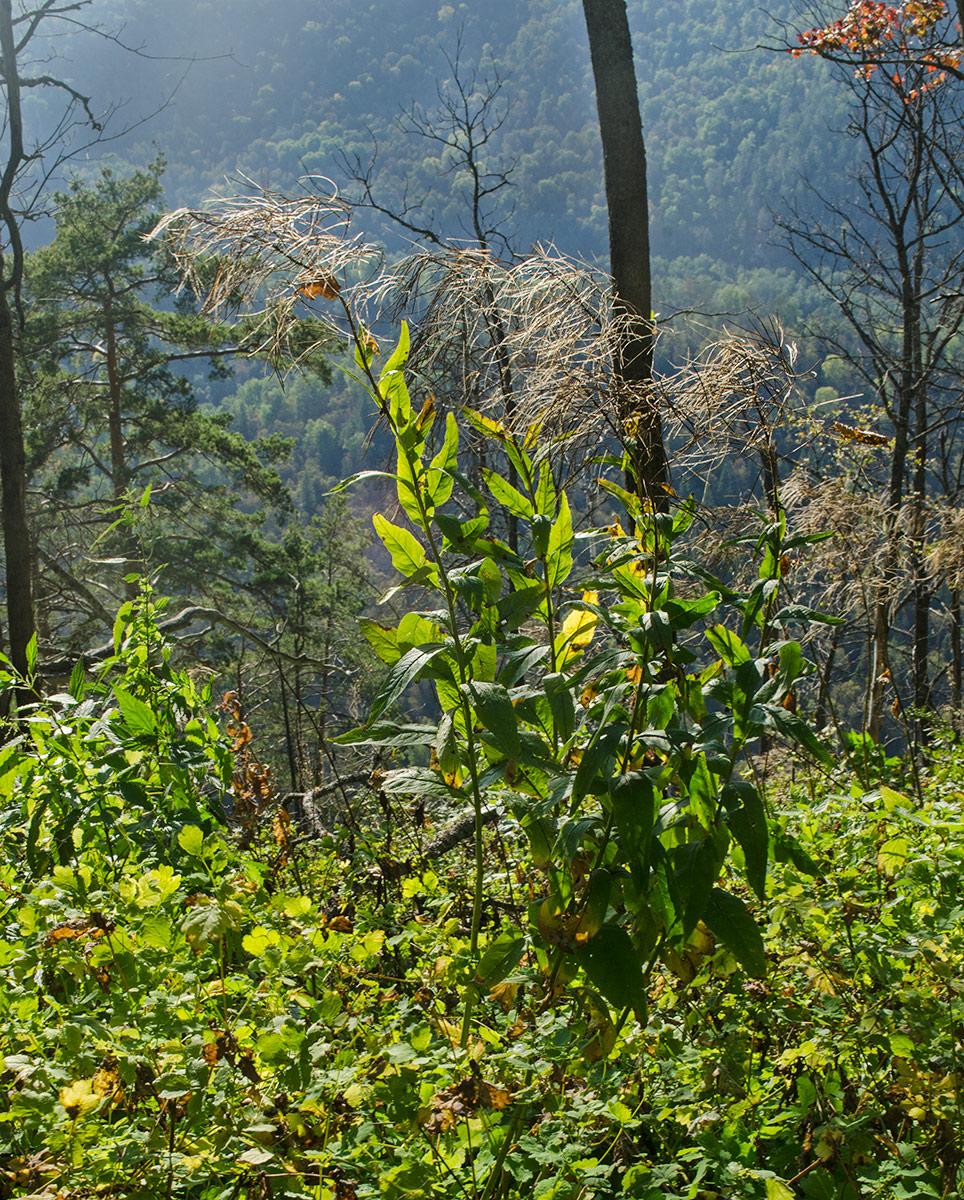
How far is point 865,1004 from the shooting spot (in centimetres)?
147

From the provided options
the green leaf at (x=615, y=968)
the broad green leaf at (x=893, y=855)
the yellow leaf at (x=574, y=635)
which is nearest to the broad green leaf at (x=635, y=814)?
the green leaf at (x=615, y=968)

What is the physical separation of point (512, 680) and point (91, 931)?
2.95 feet

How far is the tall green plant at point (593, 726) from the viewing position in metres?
1.10

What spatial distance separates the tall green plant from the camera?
3.62ft

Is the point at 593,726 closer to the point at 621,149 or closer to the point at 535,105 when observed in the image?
the point at 621,149

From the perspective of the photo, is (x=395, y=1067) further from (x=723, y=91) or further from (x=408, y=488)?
(x=723, y=91)

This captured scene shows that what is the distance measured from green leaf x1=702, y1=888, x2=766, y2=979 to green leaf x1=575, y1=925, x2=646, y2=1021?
0.38 feet

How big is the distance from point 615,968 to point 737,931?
0.17 metres

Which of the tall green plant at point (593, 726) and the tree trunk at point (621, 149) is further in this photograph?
the tree trunk at point (621, 149)

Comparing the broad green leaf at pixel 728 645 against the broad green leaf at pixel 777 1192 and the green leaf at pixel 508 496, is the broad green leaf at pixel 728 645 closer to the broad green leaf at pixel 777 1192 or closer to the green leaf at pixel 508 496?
the green leaf at pixel 508 496

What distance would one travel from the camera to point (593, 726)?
4.59ft

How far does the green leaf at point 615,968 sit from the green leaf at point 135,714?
4.08 feet

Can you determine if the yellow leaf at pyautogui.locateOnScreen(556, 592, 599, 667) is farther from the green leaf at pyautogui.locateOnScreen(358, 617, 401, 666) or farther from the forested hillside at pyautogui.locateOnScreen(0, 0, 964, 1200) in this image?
the green leaf at pyautogui.locateOnScreen(358, 617, 401, 666)

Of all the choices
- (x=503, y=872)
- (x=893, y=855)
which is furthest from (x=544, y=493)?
(x=503, y=872)
